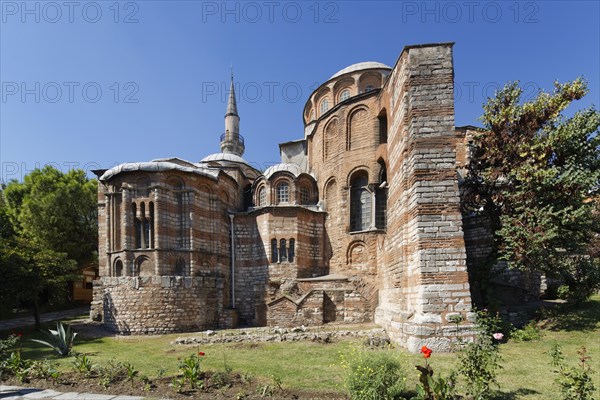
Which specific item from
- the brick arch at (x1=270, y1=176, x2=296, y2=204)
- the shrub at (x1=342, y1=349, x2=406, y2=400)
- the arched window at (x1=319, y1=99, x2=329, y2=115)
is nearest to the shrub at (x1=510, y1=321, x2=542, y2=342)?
the shrub at (x1=342, y1=349, x2=406, y2=400)

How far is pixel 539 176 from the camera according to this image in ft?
34.5

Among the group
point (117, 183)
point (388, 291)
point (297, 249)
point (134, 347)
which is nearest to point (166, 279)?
point (134, 347)

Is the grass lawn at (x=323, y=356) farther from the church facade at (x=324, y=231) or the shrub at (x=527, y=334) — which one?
the church facade at (x=324, y=231)

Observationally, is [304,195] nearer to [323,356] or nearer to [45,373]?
[323,356]

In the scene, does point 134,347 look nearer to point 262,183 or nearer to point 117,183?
point 117,183

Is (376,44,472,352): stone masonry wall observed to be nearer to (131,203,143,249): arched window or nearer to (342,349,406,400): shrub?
(342,349,406,400): shrub

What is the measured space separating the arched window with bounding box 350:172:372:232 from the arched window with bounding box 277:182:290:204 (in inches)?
177

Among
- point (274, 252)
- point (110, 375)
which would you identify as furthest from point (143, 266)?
point (110, 375)

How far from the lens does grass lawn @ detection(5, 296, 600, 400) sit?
6.66 m

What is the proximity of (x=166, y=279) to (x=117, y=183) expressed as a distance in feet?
19.3

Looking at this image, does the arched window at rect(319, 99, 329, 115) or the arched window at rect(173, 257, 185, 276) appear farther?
the arched window at rect(319, 99, 329, 115)

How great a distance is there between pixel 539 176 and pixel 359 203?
9412mm

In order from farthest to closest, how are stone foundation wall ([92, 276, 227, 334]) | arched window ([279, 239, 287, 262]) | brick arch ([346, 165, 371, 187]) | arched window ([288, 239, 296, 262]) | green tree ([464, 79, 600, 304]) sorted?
arched window ([279, 239, 287, 262])
arched window ([288, 239, 296, 262])
brick arch ([346, 165, 371, 187])
stone foundation wall ([92, 276, 227, 334])
green tree ([464, 79, 600, 304])

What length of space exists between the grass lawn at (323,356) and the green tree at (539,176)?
214 centimetres
